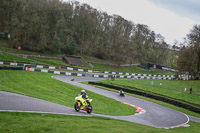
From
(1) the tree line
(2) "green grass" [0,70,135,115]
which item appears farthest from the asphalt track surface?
(1) the tree line

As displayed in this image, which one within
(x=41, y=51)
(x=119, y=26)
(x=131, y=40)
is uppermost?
(x=119, y=26)

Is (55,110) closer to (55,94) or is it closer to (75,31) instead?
(55,94)

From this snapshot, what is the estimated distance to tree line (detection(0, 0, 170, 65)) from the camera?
223 ft

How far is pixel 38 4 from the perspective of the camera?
71.3 metres

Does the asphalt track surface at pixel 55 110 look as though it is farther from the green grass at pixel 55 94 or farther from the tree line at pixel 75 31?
the tree line at pixel 75 31

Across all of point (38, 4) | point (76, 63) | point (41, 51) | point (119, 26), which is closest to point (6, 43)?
point (41, 51)

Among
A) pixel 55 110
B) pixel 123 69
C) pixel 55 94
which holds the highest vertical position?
pixel 123 69

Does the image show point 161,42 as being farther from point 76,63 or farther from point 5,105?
point 5,105

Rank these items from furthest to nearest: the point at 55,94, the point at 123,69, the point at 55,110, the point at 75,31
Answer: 1. the point at 75,31
2. the point at 123,69
3. the point at 55,94
4. the point at 55,110

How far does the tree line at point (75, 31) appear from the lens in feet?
223

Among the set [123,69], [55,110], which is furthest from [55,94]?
[123,69]

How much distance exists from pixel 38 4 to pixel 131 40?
41049mm

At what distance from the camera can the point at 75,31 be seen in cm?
8562

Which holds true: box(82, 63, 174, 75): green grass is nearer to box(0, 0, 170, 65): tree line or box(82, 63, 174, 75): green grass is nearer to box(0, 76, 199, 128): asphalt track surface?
box(0, 0, 170, 65): tree line
